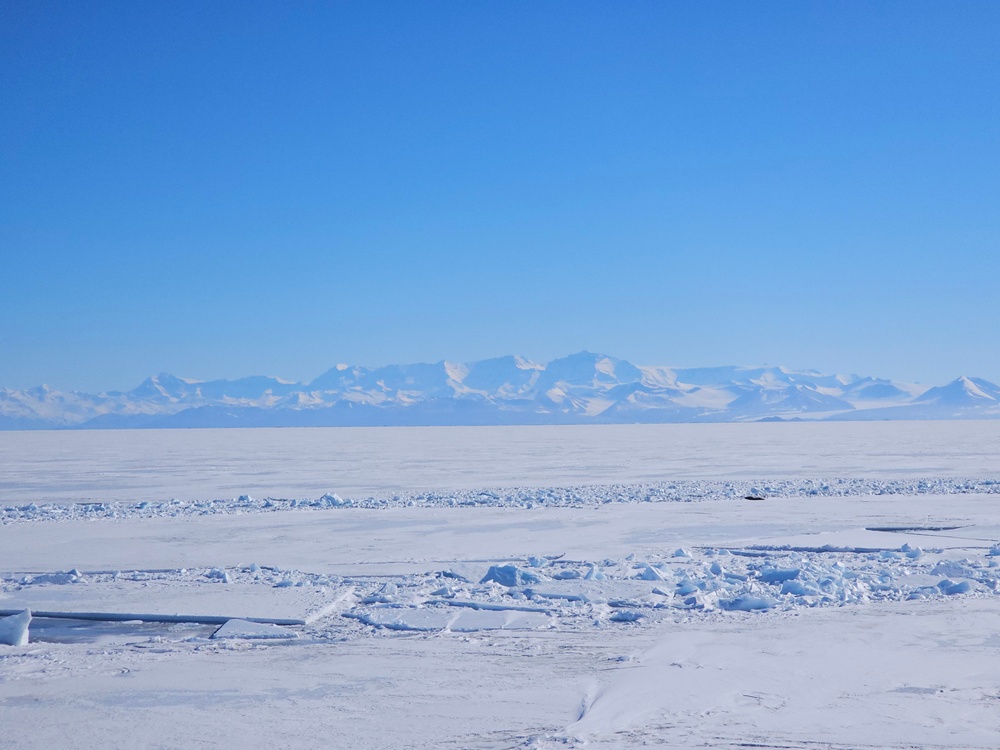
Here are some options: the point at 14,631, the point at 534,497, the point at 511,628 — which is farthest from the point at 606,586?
the point at 534,497

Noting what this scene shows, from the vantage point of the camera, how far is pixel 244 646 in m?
5.94

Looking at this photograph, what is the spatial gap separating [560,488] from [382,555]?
28.2ft

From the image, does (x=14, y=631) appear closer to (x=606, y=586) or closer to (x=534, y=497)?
(x=606, y=586)

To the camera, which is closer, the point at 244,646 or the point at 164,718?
the point at 164,718

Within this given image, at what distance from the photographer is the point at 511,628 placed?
6387 mm

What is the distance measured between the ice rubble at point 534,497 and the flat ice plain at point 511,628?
472mm

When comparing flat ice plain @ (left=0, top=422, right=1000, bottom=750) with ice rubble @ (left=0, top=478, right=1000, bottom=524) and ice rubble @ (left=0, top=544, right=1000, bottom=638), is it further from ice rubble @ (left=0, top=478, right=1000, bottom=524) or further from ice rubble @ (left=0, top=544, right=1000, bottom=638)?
ice rubble @ (left=0, top=478, right=1000, bottom=524)

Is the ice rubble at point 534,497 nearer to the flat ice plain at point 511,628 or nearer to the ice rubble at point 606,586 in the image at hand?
the flat ice plain at point 511,628

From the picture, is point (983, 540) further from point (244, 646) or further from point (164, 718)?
point (164, 718)

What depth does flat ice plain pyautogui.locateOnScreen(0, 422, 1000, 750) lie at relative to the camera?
4.43m

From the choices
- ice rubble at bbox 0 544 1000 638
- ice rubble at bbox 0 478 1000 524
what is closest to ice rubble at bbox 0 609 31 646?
ice rubble at bbox 0 544 1000 638

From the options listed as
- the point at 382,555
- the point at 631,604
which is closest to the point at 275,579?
the point at 382,555

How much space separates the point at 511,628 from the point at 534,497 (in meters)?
9.71

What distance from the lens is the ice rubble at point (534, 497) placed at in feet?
47.7
